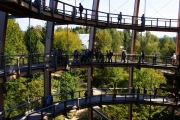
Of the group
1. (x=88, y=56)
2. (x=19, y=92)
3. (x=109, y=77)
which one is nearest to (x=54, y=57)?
(x=88, y=56)

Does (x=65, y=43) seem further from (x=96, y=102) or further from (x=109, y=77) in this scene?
(x=96, y=102)

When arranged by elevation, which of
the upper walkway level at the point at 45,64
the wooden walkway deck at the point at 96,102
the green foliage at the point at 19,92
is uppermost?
the upper walkway level at the point at 45,64

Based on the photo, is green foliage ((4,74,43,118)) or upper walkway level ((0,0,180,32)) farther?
green foliage ((4,74,43,118))

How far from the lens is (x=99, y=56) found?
Result: 21.6m

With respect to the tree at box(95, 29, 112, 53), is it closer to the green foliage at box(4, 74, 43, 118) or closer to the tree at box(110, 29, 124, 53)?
the tree at box(110, 29, 124, 53)

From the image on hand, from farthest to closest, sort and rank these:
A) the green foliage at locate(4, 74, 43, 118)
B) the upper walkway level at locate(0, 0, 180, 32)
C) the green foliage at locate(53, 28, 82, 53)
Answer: the green foliage at locate(53, 28, 82, 53) < the green foliage at locate(4, 74, 43, 118) < the upper walkway level at locate(0, 0, 180, 32)

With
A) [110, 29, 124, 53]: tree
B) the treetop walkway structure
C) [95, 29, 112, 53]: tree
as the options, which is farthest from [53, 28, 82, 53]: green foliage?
the treetop walkway structure

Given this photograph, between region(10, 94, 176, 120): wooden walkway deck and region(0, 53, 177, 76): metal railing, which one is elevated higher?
region(0, 53, 177, 76): metal railing

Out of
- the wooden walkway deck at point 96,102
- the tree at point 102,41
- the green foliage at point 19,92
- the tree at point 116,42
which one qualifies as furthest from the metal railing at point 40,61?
the tree at point 116,42

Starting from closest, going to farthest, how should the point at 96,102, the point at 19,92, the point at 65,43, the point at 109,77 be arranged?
1. the point at 96,102
2. the point at 19,92
3. the point at 109,77
4. the point at 65,43

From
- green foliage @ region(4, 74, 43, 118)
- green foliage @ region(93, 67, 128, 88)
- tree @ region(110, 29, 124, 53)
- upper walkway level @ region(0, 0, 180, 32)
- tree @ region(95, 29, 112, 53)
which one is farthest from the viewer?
tree @ region(110, 29, 124, 53)

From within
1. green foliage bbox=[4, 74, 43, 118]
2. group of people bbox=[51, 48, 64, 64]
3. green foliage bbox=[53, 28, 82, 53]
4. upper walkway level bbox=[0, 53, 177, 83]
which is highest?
green foliage bbox=[53, 28, 82, 53]

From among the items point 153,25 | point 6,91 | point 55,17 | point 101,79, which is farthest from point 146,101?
point 101,79

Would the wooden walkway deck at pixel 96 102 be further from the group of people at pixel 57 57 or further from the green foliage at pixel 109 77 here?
the green foliage at pixel 109 77
